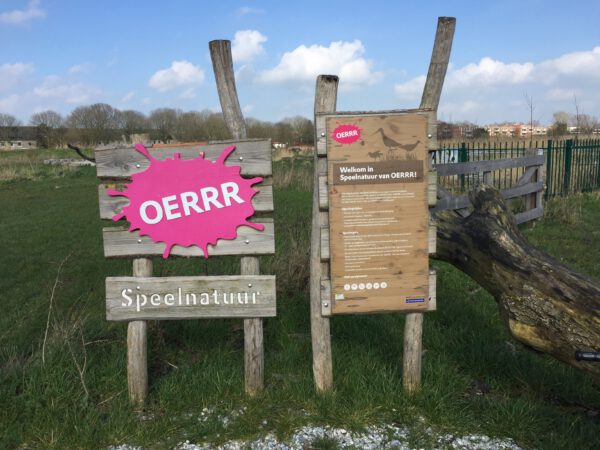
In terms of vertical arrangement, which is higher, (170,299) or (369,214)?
(369,214)

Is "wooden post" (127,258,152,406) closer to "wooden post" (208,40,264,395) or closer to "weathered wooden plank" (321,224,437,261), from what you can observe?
"wooden post" (208,40,264,395)

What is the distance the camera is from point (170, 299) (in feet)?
11.8

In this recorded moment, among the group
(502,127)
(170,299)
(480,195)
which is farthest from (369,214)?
(502,127)

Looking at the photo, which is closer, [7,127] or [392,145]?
[392,145]

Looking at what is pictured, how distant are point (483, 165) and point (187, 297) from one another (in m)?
7.02

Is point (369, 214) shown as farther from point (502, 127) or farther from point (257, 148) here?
point (502, 127)

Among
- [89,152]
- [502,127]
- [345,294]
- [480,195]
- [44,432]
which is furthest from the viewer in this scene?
[89,152]

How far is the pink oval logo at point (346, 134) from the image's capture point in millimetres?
3295

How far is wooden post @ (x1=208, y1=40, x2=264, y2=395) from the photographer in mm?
3639

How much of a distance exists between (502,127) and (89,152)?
1242 inches

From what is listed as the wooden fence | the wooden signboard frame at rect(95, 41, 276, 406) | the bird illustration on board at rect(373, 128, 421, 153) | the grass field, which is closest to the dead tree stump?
the grass field

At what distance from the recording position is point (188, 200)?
3.52 meters

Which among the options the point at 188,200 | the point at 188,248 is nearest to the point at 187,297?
the point at 188,248

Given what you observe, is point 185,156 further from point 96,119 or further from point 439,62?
point 96,119
